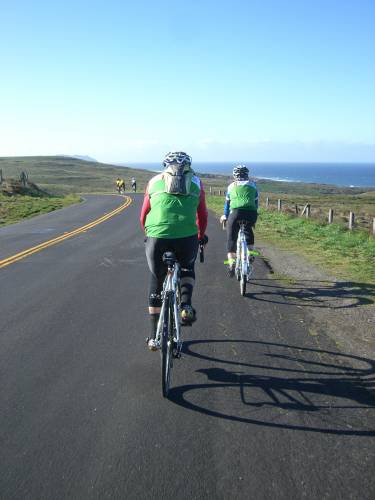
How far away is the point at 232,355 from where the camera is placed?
221 inches

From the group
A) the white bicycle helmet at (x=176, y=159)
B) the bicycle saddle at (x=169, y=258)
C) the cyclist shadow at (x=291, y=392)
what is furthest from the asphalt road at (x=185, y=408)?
the white bicycle helmet at (x=176, y=159)

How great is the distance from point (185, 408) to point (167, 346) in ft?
1.89

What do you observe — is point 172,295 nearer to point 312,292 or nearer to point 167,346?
point 167,346

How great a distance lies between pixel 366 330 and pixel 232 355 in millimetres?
2053

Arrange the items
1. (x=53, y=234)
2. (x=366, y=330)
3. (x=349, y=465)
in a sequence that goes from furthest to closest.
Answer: (x=53, y=234) < (x=366, y=330) < (x=349, y=465)

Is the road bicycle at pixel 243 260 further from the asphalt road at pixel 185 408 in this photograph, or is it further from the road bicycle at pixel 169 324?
the road bicycle at pixel 169 324

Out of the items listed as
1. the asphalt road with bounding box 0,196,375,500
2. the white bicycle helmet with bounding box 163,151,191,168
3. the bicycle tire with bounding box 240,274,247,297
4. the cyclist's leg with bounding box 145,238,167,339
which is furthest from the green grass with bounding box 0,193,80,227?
the white bicycle helmet with bounding box 163,151,191,168

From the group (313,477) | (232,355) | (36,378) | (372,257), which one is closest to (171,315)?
(232,355)

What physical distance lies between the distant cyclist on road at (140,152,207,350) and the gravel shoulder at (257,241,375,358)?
7.35ft

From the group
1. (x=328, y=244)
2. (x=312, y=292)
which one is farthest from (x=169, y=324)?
(x=328, y=244)

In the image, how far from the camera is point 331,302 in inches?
314

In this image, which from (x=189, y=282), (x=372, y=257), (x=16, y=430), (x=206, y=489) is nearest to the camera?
(x=206, y=489)

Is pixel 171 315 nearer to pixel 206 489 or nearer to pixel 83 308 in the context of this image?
pixel 206 489

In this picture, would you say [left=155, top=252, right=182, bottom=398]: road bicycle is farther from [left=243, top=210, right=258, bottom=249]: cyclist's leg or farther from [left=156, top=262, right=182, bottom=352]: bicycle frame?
[left=243, top=210, right=258, bottom=249]: cyclist's leg
